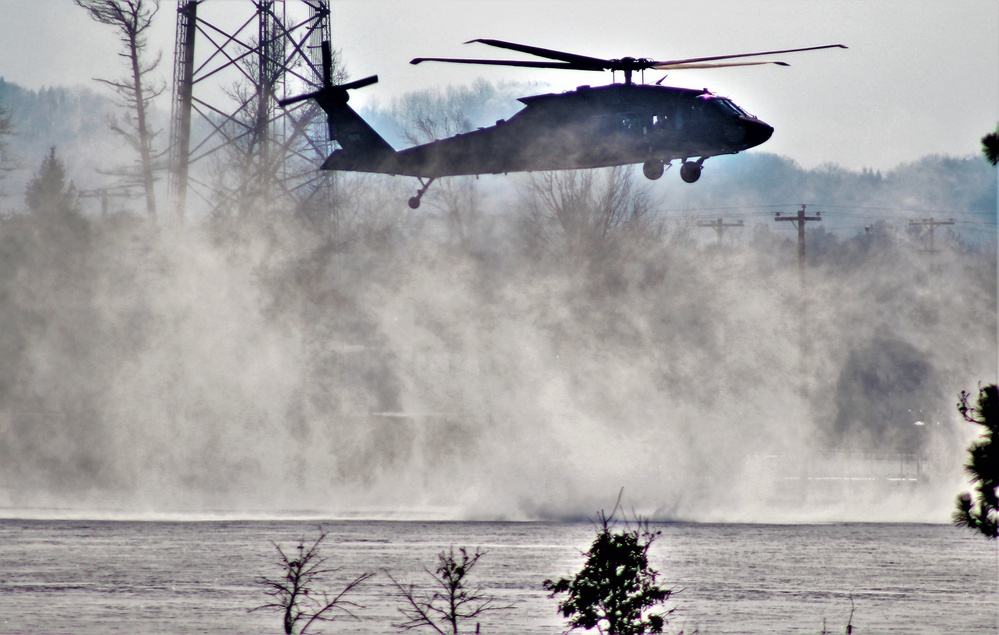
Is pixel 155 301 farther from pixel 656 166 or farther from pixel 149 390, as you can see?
pixel 656 166

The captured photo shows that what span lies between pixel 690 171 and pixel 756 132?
2184 mm

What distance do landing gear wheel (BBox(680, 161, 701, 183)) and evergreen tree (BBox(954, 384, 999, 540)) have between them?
45.0 ft

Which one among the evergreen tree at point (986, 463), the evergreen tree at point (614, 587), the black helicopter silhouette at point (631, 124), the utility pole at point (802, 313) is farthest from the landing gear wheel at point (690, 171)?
the utility pole at point (802, 313)

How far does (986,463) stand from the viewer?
16.6m

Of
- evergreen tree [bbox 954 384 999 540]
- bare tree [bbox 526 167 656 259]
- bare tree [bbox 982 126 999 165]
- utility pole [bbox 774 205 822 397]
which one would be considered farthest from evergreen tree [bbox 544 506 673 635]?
bare tree [bbox 526 167 656 259]

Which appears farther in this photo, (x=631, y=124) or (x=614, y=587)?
(x=631, y=124)

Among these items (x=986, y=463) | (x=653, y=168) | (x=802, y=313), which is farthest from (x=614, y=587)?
(x=802, y=313)

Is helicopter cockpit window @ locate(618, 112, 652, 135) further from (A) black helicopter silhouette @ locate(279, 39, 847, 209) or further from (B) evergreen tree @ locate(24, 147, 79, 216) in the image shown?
(B) evergreen tree @ locate(24, 147, 79, 216)

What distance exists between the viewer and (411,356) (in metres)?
76.3

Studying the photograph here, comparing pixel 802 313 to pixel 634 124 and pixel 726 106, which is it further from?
pixel 634 124

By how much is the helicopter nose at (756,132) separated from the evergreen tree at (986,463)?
49.7 feet

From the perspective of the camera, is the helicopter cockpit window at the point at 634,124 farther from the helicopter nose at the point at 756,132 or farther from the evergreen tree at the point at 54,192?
the evergreen tree at the point at 54,192

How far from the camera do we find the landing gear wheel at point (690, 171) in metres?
29.9

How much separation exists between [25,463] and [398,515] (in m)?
20.7
